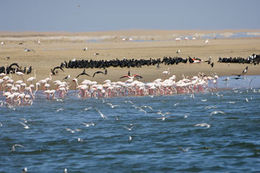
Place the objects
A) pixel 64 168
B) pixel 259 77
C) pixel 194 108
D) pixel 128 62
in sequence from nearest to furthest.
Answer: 1. pixel 64 168
2. pixel 194 108
3. pixel 259 77
4. pixel 128 62

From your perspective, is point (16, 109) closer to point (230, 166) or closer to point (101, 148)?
point (101, 148)

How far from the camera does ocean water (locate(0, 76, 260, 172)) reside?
1265cm

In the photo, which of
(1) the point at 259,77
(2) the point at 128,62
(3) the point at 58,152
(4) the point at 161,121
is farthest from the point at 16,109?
(1) the point at 259,77

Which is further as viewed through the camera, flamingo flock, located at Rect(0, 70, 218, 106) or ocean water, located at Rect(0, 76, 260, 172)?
flamingo flock, located at Rect(0, 70, 218, 106)

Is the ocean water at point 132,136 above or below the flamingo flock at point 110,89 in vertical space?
below

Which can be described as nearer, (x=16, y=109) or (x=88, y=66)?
(x=16, y=109)

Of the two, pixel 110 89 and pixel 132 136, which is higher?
pixel 110 89

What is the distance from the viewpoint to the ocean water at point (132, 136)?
12648 millimetres

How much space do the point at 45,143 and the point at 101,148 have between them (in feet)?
5.63

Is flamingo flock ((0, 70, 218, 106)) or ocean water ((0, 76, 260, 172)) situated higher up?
flamingo flock ((0, 70, 218, 106))

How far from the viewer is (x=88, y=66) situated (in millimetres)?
33062

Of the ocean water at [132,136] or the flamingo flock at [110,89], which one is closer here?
the ocean water at [132,136]

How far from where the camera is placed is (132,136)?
1564 cm

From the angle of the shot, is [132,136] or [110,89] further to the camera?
[110,89]
